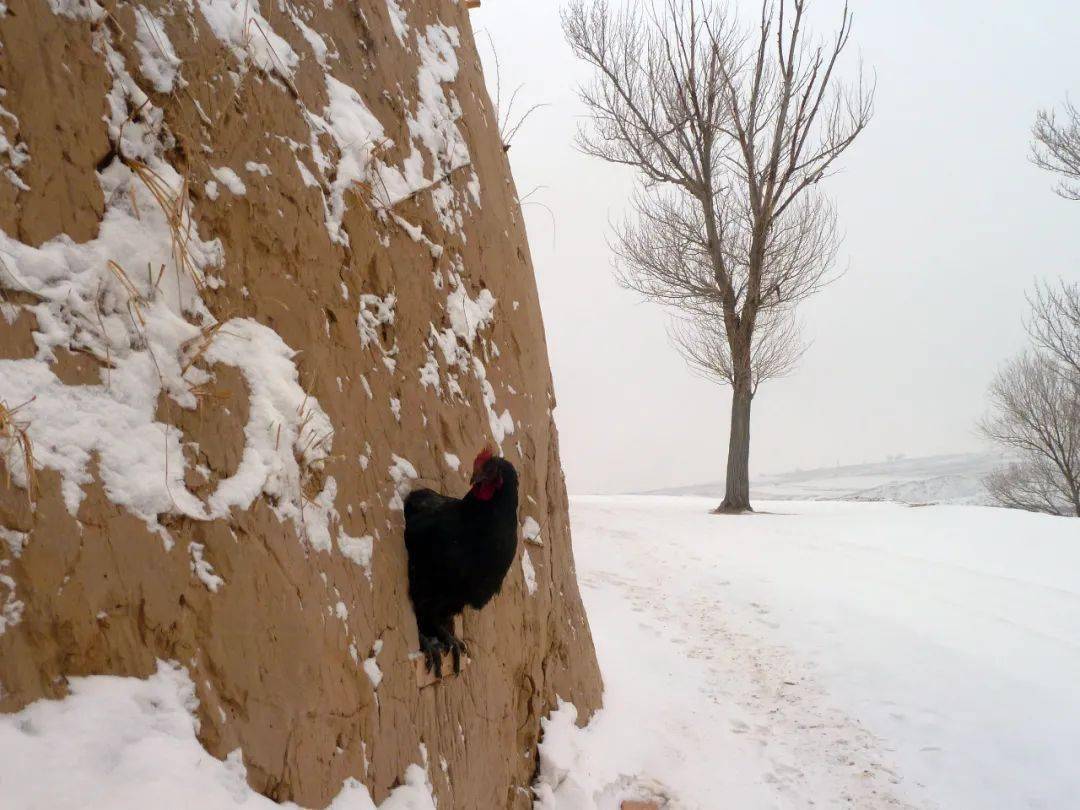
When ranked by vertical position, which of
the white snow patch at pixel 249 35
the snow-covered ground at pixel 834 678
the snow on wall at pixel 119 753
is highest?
the white snow patch at pixel 249 35

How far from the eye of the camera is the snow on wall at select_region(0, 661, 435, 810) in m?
1.18

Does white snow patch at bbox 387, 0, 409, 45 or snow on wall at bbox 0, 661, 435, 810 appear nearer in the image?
snow on wall at bbox 0, 661, 435, 810

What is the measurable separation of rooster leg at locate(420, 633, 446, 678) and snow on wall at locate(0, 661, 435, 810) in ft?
2.62

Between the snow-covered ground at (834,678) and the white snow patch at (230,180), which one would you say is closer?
the white snow patch at (230,180)

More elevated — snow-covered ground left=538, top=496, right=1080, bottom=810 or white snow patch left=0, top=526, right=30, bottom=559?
white snow patch left=0, top=526, right=30, bottom=559

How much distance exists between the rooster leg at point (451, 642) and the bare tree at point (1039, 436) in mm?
19404

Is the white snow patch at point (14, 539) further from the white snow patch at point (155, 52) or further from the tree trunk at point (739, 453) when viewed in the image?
the tree trunk at point (739, 453)

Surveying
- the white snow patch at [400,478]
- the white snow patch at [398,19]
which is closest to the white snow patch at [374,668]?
the white snow patch at [400,478]

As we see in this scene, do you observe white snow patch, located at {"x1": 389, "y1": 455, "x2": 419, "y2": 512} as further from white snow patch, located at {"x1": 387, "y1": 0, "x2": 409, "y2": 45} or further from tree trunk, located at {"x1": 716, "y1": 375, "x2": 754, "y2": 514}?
tree trunk, located at {"x1": 716, "y1": 375, "x2": 754, "y2": 514}

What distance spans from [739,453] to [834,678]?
9406 mm

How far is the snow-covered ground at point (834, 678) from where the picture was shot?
3244 millimetres

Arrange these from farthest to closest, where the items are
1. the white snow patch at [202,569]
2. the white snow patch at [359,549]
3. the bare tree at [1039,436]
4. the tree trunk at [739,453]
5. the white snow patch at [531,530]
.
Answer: the bare tree at [1039,436] → the tree trunk at [739,453] → the white snow patch at [531,530] → the white snow patch at [359,549] → the white snow patch at [202,569]

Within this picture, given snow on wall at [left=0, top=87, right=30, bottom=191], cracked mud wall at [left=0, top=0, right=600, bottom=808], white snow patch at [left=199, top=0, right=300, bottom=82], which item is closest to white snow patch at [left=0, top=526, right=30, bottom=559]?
cracked mud wall at [left=0, top=0, right=600, bottom=808]

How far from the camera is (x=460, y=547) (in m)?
2.30
